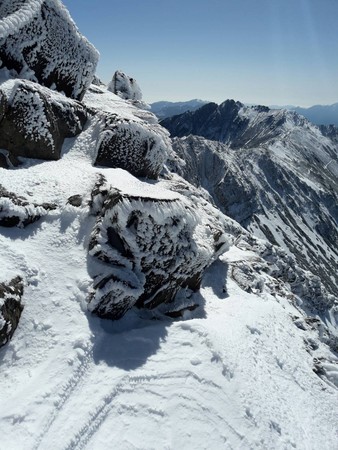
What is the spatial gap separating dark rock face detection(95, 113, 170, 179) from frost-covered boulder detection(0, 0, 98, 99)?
5035 millimetres

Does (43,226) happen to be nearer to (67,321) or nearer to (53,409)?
(67,321)

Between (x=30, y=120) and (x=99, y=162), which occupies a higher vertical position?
(x=30, y=120)

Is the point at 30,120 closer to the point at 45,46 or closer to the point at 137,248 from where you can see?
the point at 45,46

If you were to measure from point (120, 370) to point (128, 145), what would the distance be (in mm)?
14312

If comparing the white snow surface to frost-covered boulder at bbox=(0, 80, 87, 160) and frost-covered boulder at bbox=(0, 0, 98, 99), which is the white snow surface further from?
frost-covered boulder at bbox=(0, 0, 98, 99)

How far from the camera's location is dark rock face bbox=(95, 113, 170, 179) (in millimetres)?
21156

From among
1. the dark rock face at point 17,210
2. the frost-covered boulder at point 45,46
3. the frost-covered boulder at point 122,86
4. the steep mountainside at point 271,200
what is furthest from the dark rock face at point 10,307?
the steep mountainside at point 271,200

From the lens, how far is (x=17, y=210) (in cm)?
1473

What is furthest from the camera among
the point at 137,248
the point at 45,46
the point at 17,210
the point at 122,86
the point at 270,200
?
the point at 270,200

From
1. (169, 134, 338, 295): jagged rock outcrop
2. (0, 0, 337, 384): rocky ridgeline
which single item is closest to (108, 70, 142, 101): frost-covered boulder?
(0, 0, 337, 384): rocky ridgeline

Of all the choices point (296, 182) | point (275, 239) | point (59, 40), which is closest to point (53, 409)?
point (59, 40)

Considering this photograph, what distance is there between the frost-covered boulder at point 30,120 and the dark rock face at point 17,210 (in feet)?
14.8

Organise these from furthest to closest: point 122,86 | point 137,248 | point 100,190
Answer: point 122,86
point 100,190
point 137,248

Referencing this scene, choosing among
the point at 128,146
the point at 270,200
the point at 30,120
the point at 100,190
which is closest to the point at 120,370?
the point at 100,190
